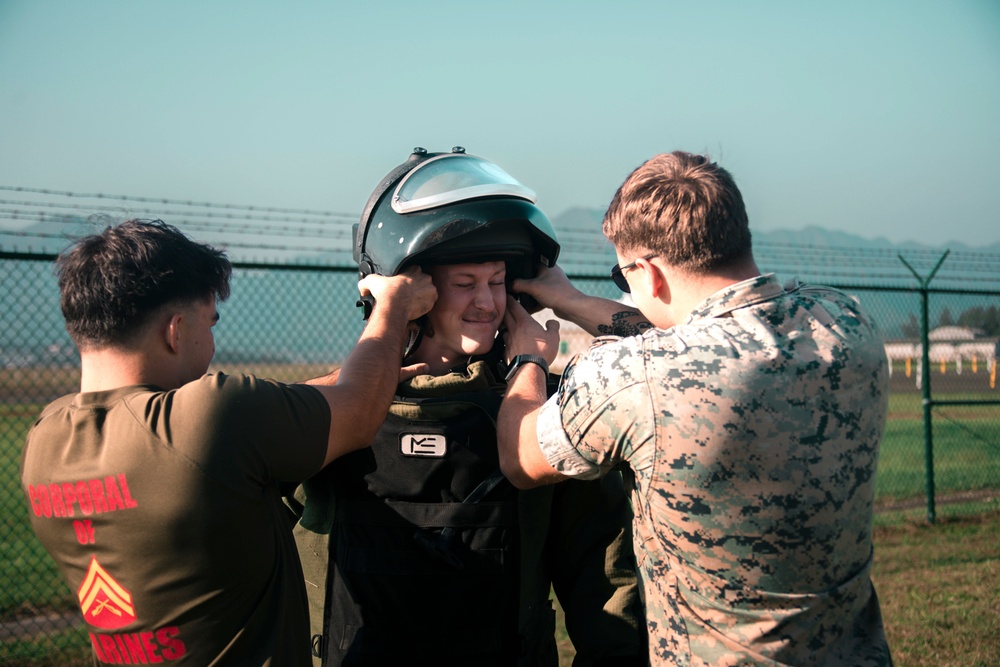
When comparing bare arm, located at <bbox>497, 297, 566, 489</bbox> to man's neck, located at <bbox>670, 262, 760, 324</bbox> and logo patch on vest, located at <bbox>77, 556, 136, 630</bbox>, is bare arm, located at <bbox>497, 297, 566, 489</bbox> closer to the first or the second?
man's neck, located at <bbox>670, 262, 760, 324</bbox>

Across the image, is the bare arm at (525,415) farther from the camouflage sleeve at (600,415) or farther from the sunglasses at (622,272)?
the sunglasses at (622,272)

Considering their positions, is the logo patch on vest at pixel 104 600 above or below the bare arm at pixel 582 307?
below

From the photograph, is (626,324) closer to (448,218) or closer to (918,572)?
(448,218)

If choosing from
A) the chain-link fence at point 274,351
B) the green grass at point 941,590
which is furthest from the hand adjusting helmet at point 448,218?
the green grass at point 941,590

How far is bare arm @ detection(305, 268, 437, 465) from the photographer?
87.4 inches

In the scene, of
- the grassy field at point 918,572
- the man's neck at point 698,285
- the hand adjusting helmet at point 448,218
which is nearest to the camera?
the man's neck at point 698,285

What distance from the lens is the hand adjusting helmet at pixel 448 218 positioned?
2.66 meters

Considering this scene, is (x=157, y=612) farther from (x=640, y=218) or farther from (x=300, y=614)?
(x=640, y=218)

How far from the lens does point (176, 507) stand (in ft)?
6.34

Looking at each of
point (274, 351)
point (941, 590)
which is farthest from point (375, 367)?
Answer: point (274, 351)

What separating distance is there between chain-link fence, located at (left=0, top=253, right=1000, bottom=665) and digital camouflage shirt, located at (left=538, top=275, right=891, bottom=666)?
5.77 feet

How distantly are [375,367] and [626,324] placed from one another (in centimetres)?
87

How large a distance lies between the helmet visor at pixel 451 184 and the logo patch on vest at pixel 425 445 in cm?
75

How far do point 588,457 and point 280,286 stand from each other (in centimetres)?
598
